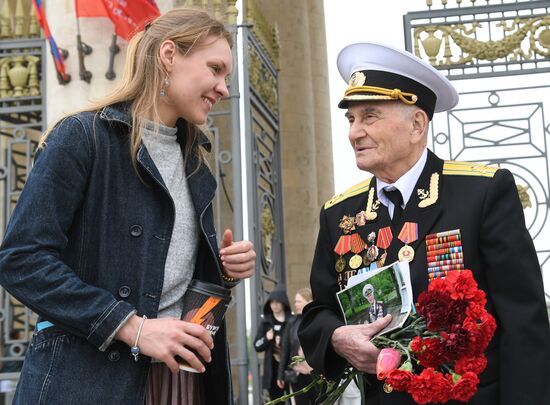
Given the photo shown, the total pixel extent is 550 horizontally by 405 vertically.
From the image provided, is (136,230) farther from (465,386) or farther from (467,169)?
(467,169)

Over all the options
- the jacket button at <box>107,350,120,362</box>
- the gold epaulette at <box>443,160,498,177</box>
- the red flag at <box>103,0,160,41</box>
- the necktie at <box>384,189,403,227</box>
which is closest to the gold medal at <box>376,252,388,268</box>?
the necktie at <box>384,189,403,227</box>

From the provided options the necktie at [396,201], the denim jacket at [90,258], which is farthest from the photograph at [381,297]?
the denim jacket at [90,258]

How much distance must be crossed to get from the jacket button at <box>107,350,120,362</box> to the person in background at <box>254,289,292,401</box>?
6607 mm

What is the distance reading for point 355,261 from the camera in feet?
10.5

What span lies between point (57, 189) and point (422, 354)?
111cm

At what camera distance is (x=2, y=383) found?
8148 millimetres

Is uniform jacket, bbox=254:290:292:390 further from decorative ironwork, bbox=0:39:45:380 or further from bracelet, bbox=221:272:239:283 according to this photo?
bracelet, bbox=221:272:239:283

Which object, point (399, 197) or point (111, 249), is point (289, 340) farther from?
point (111, 249)

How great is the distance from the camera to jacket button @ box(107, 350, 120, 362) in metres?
2.45

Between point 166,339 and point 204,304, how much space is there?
22 centimetres

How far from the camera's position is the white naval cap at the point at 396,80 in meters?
3.25

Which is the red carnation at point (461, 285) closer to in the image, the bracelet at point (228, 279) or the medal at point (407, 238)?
the medal at point (407, 238)

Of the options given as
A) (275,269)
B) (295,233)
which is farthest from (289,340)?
(295,233)

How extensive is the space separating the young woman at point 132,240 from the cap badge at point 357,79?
1.99 ft
